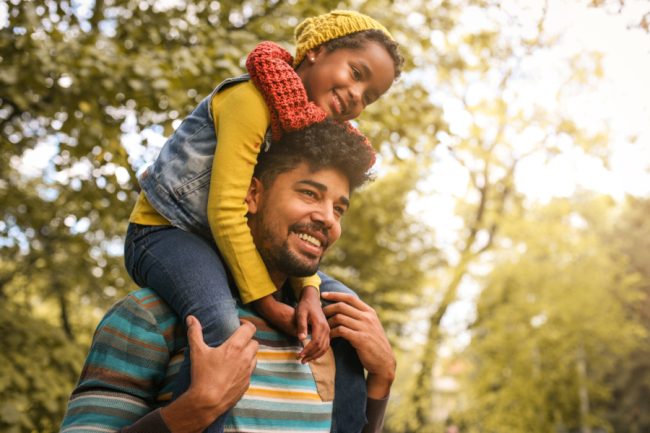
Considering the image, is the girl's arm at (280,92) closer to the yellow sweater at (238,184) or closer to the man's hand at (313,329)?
the yellow sweater at (238,184)

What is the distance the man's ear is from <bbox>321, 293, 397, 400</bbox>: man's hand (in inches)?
15.1

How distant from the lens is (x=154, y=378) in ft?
6.00

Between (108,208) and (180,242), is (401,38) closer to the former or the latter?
(108,208)

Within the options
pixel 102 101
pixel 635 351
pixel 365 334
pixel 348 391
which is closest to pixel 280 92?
pixel 365 334

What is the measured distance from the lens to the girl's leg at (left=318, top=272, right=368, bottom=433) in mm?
2172

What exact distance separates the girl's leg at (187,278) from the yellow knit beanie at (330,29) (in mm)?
774

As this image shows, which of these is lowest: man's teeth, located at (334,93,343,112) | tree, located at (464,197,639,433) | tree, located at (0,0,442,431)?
tree, located at (464,197,639,433)

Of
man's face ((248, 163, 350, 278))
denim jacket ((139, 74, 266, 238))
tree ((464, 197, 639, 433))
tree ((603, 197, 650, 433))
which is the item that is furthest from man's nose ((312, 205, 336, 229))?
tree ((603, 197, 650, 433))

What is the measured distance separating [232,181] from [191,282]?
30 centimetres

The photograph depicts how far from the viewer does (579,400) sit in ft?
54.3

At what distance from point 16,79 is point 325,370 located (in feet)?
10.4

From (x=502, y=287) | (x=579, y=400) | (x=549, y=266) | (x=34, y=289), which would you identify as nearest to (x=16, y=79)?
(x=34, y=289)

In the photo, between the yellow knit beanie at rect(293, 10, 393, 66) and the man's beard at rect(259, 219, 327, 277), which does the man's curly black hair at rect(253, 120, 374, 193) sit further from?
the yellow knit beanie at rect(293, 10, 393, 66)

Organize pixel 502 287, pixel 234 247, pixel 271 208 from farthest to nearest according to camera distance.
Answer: pixel 502 287
pixel 271 208
pixel 234 247
